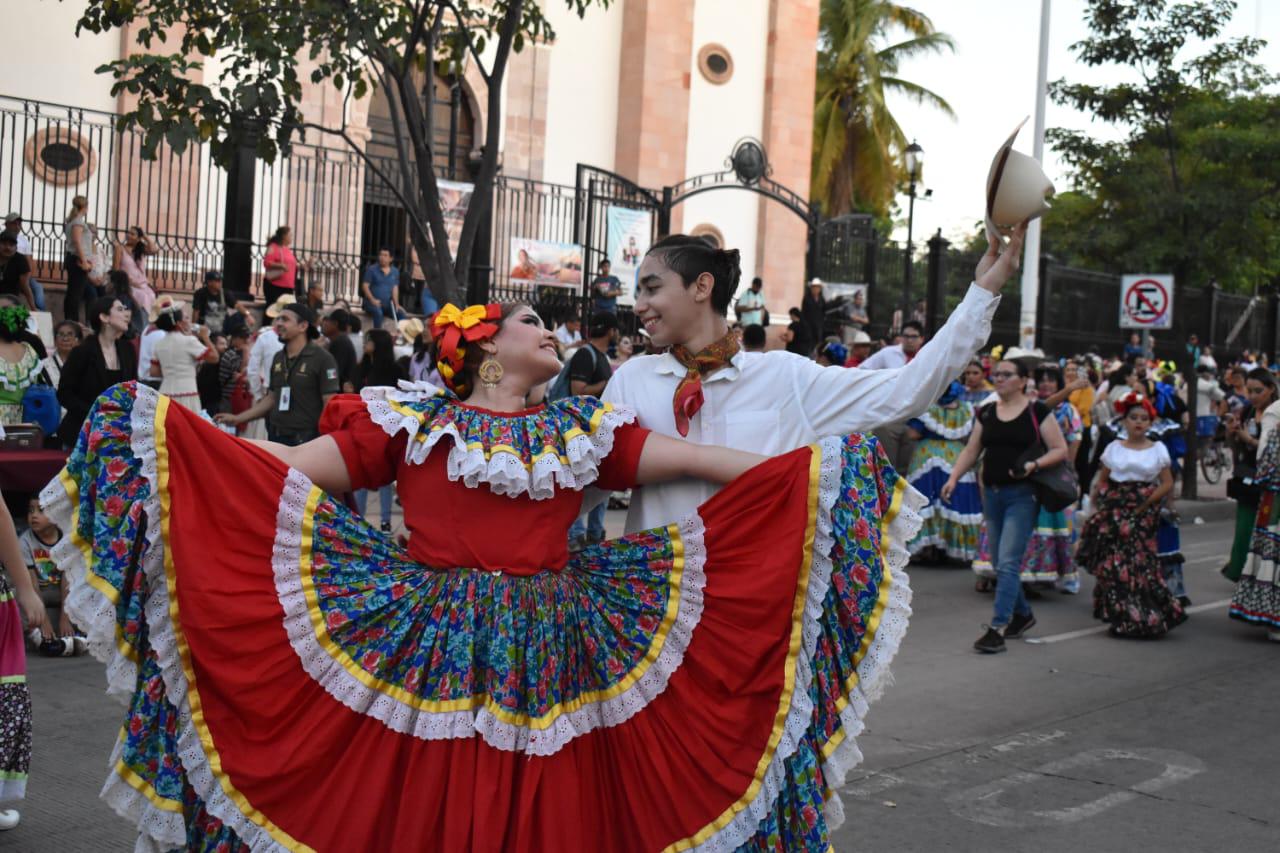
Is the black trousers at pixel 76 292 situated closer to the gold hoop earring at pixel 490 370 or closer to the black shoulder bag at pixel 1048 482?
the black shoulder bag at pixel 1048 482

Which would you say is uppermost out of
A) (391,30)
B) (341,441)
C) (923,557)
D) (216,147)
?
(391,30)

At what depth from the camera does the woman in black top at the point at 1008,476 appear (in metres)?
9.41

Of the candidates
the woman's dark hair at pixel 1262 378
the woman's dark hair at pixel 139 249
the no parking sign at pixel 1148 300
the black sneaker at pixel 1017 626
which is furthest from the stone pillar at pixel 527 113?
the black sneaker at pixel 1017 626

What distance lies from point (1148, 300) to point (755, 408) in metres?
17.2

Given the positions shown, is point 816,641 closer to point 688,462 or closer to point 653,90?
point 688,462

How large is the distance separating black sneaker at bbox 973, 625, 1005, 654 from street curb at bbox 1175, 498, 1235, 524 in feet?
31.9

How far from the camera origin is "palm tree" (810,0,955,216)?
41.6 m

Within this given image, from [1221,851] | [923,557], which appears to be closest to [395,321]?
[923,557]

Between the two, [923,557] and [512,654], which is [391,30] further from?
[512,654]

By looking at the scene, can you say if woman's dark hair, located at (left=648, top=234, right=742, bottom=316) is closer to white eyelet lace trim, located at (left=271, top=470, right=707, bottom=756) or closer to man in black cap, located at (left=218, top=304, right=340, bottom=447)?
white eyelet lace trim, located at (left=271, top=470, right=707, bottom=756)

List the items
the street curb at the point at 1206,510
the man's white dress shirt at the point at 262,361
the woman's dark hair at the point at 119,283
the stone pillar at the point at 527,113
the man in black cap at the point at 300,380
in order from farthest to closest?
1. the stone pillar at the point at 527,113
2. the street curb at the point at 1206,510
3. the woman's dark hair at the point at 119,283
4. the man's white dress shirt at the point at 262,361
5. the man in black cap at the point at 300,380

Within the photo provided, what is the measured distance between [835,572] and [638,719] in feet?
2.25

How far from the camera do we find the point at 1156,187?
23531 millimetres

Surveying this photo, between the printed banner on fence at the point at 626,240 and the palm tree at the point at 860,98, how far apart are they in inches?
807
